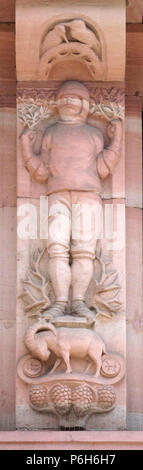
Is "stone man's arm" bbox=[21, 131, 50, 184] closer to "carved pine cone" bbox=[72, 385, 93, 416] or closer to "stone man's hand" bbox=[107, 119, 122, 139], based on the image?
"stone man's hand" bbox=[107, 119, 122, 139]

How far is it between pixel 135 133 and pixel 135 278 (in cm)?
99

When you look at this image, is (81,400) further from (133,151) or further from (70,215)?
(133,151)

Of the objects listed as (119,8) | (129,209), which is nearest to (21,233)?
(129,209)

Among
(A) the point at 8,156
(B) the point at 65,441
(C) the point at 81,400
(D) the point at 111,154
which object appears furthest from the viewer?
(A) the point at 8,156

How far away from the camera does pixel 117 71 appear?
9.85 metres

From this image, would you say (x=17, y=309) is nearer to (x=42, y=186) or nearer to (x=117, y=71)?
(x=42, y=186)

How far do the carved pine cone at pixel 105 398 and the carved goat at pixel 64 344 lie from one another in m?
0.11

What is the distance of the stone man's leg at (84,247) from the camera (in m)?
9.47

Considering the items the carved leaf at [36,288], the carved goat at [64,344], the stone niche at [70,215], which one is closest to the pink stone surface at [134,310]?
the stone niche at [70,215]

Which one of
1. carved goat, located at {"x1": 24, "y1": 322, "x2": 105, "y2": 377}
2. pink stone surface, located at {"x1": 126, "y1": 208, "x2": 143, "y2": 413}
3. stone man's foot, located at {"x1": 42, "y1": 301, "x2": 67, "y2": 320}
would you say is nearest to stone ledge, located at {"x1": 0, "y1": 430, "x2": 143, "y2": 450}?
carved goat, located at {"x1": 24, "y1": 322, "x2": 105, "y2": 377}

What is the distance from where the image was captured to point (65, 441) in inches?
353

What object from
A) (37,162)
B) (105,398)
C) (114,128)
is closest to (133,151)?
(114,128)

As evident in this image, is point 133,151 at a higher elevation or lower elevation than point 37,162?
higher

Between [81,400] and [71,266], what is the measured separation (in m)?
0.84
